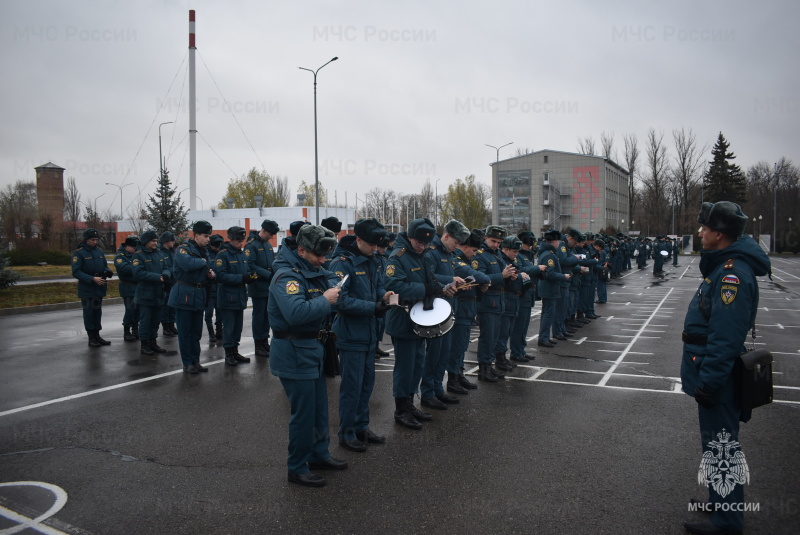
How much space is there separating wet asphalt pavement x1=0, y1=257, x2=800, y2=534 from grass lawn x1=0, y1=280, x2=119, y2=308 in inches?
394

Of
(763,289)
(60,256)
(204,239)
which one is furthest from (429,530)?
(60,256)

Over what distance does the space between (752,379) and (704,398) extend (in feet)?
1.08

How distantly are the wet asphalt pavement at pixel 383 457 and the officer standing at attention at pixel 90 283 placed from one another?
174 cm

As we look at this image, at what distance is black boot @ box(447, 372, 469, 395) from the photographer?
24.4ft

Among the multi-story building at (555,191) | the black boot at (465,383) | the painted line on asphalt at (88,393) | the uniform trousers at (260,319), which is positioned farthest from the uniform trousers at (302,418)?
the multi-story building at (555,191)

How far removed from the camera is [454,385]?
750 centimetres

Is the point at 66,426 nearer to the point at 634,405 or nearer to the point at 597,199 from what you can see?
the point at 634,405

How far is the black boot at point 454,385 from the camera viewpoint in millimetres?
7449

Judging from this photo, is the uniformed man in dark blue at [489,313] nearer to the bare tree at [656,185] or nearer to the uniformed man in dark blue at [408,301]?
the uniformed man in dark blue at [408,301]

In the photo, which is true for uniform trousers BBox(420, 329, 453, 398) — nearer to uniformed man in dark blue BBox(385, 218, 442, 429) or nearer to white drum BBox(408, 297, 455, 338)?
uniformed man in dark blue BBox(385, 218, 442, 429)

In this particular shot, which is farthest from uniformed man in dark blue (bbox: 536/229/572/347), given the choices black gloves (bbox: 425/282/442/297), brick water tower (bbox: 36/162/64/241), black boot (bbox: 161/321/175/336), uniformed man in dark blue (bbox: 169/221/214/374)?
brick water tower (bbox: 36/162/64/241)

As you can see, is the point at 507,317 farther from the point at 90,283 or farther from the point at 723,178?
the point at 723,178

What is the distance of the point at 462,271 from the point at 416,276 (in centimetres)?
166

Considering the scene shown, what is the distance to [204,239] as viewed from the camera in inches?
367
